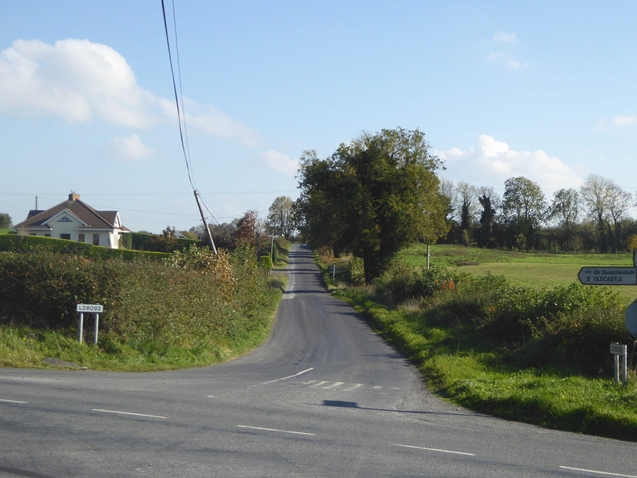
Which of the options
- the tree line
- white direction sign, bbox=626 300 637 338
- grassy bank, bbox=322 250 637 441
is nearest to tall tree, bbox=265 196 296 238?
the tree line

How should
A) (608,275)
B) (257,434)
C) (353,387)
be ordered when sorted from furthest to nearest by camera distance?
(353,387)
(608,275)
(257,434)

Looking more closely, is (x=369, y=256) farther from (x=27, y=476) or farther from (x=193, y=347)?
(x=27, y=476)

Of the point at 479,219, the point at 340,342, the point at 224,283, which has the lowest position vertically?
the point at 340,342

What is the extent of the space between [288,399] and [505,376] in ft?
23.8

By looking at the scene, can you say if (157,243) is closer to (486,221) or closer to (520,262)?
(520,262)

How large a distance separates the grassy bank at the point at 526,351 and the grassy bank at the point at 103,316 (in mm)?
7898

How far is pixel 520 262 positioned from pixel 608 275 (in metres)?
64.1

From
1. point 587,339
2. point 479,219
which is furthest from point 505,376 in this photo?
point 479,219

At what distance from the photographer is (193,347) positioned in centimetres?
1989

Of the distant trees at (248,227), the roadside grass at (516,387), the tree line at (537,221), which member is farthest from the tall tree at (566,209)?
the roadside grass at (516,387)

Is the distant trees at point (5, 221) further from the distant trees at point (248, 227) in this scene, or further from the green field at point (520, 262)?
the green field at point (520, 262)

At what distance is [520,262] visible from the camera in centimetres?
7238

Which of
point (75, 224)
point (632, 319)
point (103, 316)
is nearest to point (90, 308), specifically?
point (103, 316)

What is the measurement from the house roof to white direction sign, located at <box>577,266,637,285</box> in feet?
191
